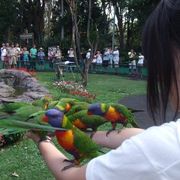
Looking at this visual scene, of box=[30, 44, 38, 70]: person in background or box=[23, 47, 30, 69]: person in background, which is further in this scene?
box=[30, 44, 38, 70]: person in background

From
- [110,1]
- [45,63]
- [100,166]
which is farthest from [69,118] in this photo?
[110,1]

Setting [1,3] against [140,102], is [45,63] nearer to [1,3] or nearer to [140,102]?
[1,3]

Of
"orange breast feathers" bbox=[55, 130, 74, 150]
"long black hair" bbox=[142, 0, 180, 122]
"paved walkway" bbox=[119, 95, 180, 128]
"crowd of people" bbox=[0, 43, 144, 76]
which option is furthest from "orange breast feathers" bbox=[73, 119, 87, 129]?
"crowd of people" bbox=[0, 43, 144, 76]

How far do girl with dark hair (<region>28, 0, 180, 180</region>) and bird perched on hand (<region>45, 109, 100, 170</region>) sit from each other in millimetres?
90

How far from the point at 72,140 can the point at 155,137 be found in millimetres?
489

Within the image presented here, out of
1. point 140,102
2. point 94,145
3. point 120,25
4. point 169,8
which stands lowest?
point 140,102

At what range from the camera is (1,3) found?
1110 inches

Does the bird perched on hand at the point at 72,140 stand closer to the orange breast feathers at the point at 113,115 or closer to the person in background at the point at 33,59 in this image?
the orange breast feathers at the point at 113,115

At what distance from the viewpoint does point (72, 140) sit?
3.96ft

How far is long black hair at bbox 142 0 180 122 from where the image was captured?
0.85 meters

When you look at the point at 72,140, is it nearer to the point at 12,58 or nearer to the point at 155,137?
the point at 155,137

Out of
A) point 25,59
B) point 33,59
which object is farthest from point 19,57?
point 33,59

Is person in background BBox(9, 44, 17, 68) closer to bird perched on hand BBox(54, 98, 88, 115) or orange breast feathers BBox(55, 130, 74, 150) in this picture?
bird perched on hand BBox(54, 98, 88, 115)

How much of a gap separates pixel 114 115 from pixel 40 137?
15.3 inches
